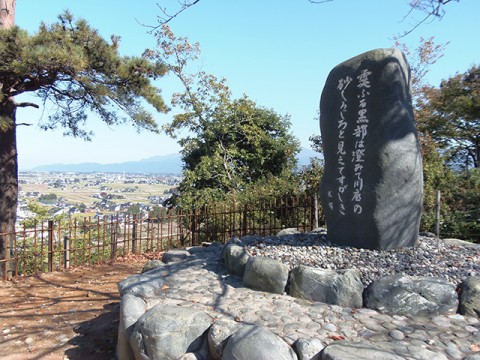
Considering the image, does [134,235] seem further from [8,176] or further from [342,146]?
[342,146]

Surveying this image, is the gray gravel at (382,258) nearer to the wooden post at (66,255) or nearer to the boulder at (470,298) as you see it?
the boulder at (470,298)

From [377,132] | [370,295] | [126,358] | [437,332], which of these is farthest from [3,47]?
[437,332]

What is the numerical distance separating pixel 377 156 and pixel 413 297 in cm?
172

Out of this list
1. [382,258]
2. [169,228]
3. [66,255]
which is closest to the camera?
[382,258]

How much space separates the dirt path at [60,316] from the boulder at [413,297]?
2718 mm

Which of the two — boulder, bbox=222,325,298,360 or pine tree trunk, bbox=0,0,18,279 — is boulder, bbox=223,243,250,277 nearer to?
boulder, bbox=222,325,298,360

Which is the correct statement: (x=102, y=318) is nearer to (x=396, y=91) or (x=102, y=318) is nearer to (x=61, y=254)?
(x=61, y=254)

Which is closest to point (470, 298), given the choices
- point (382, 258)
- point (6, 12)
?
point (382, 258)

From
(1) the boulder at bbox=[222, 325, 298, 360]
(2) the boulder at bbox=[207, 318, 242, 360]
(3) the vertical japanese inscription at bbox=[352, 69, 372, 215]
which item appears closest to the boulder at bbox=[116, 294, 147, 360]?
(2) the boulder at bbox=[207, 318, 242, 360]

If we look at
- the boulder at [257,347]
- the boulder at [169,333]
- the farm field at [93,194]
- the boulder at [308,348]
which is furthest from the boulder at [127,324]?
the farm field at [93,194]

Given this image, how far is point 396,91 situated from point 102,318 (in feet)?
15.0

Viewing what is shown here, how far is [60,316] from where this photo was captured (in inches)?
177

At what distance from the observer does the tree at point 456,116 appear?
11930mm

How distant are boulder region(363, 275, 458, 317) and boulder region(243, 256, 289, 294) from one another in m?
0.87
